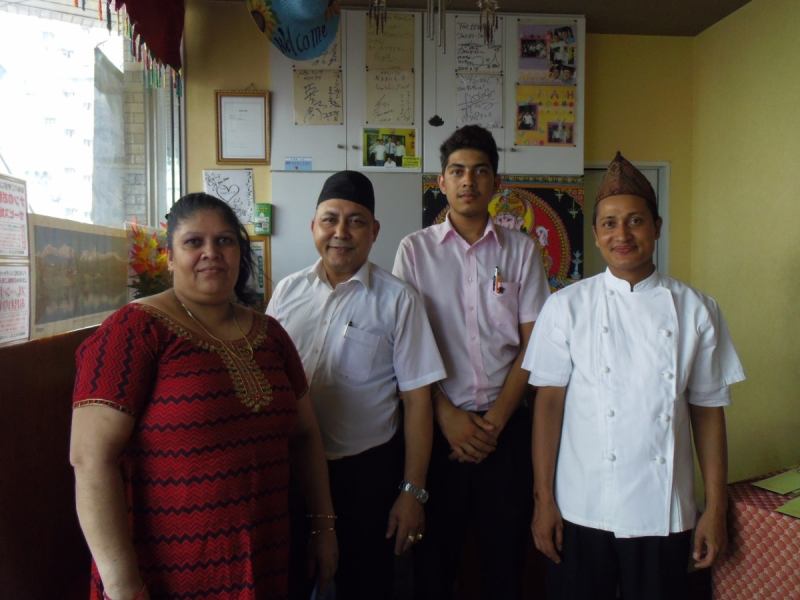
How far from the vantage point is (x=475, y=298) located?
5.24 ft

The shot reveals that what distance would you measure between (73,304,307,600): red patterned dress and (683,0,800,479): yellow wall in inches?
108

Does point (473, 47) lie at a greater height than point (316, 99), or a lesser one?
greater

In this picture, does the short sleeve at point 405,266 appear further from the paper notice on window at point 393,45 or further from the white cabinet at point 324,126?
the paper notice on window at point 393,45

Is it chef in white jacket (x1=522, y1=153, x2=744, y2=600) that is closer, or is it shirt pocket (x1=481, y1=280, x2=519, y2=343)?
chef in white jacket (x1=522, y1=153, x2=744, y2=600)

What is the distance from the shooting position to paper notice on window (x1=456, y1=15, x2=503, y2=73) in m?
3.33

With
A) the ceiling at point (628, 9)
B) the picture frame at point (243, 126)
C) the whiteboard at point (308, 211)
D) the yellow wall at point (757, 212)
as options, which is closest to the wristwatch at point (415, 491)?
the whiteboard at point (308, 211)

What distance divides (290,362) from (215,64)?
2736 mm

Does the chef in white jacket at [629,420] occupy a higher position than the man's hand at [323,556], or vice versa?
the chef in white jacket at [629,420]

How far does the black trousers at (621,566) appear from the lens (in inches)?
48.3

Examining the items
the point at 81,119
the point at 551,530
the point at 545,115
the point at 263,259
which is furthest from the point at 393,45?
the point at 551,530

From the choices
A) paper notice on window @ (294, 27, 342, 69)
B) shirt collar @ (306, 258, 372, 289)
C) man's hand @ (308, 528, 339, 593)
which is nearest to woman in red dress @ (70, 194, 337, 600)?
man's hand @ (308, 528, 339, 593)

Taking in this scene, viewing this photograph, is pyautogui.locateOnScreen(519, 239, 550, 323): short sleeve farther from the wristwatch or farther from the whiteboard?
the whiteboard

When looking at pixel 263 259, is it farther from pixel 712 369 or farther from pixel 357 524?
pixel 712 369

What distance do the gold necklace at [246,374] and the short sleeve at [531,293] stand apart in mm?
810
